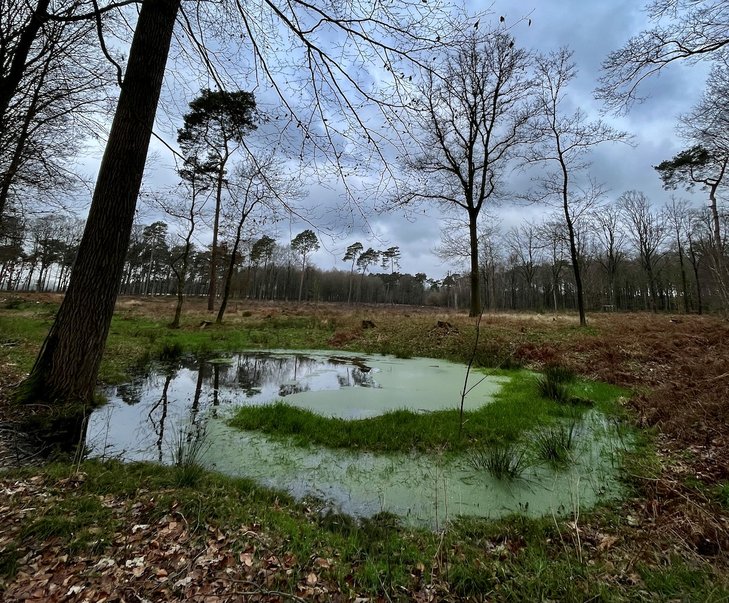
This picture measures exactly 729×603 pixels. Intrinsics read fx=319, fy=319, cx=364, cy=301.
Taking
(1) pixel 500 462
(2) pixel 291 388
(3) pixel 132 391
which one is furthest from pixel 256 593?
(3) pixel 132 391

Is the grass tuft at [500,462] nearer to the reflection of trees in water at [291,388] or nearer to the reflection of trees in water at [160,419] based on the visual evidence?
the reflection of trees in water at [160,419]

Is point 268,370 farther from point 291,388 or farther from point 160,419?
point 160,419

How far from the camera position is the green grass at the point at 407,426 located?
440 centimetres

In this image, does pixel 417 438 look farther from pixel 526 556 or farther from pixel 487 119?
pixel 487 119

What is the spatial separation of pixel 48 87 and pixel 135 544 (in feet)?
35.5

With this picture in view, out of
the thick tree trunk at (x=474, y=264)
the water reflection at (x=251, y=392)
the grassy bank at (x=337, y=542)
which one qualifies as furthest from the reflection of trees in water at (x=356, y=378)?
the thick tree trunk at (x=474, y=264)

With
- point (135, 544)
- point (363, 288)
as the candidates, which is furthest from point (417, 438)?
point (363, 288)

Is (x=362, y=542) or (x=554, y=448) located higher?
(x=554, y=448)

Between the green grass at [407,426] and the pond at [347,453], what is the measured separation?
0.23 meters

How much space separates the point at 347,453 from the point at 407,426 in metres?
1.11

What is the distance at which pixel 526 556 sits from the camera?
2338 millimetres

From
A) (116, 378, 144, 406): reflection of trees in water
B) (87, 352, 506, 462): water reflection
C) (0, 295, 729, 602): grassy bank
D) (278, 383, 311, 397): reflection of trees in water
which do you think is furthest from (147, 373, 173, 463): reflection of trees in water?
(278, 383, 311, 397): reflection of trees in water

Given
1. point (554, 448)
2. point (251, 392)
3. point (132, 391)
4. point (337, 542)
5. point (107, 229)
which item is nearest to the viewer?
point (337, 542)

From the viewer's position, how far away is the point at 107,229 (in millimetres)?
3932
